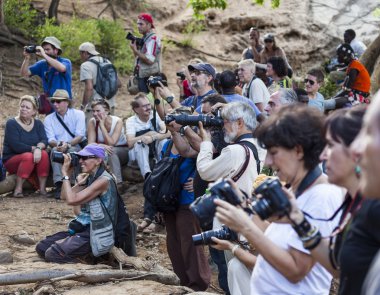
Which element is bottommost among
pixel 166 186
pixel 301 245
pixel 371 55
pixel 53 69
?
pixel 371 55

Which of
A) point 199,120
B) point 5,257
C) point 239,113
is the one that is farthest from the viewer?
point 5,257

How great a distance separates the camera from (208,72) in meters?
6.92

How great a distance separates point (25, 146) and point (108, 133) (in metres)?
1.04

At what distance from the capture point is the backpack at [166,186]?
245 inches

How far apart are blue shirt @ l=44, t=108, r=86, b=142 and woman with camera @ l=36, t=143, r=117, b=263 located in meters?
2.60

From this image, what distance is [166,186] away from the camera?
625 cm

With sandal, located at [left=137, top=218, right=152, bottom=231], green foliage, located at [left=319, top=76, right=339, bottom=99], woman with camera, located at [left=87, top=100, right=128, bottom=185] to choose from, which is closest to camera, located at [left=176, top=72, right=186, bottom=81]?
woman with camera, located at [left=87, top=100, right=128, bottom=185]

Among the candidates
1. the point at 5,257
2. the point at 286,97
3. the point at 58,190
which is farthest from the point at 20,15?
the point at 286,97

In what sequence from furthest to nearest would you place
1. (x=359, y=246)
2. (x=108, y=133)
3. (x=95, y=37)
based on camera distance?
(x=95, y=37) < (x=108, y=133) < (x=359, y=246)

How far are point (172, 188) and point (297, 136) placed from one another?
3114 mm

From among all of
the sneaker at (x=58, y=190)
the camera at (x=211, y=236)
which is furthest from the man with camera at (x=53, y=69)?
the camera at (x=211, y=236)

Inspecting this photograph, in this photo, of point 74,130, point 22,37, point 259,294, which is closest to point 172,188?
point 259,294

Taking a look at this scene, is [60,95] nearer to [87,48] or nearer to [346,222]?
[87,48]

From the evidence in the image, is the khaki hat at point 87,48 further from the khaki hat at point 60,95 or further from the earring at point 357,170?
the earring at point 357,170
